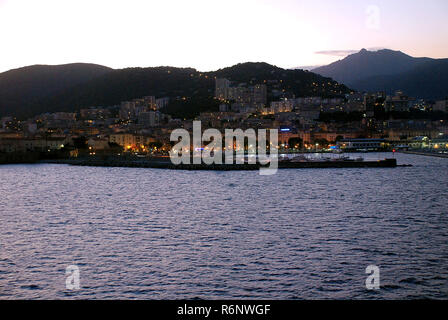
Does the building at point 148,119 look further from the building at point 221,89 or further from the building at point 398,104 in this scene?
the building at point 398,104

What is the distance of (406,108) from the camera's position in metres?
98.9

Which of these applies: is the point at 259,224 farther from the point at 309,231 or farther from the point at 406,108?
the point at 406,108

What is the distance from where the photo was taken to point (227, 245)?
27.6ft

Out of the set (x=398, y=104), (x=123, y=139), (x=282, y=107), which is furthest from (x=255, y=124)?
(x=398, y=104)

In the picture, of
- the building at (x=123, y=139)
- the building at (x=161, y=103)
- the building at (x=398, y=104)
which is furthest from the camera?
Result: the building at (x=398, y=104)

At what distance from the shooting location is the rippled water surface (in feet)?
19.8

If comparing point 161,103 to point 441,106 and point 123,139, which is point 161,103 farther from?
point 441,106

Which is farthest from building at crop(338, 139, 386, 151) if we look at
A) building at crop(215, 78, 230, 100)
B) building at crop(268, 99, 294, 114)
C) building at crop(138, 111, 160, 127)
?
building at crop(215, 78, 230, 100)

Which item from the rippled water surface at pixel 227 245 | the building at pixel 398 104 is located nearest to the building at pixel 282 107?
the building at pixel 398 104

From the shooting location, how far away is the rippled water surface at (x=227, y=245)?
6035 millimetres

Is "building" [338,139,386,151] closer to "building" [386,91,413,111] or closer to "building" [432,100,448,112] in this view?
"building" [386,91,413,111]

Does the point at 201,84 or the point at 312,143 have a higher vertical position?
the point at 201,84

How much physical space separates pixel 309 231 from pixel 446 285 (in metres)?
3.81

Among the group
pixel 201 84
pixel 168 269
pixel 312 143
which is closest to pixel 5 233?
pixel 168 269
